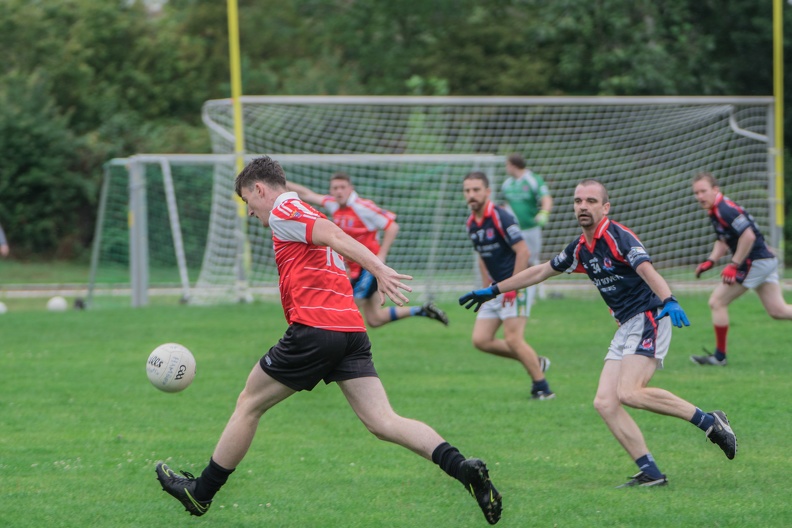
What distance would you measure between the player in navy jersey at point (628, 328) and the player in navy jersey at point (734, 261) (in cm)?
395

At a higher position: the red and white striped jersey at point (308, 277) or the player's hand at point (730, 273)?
the red and white striped jersey at point (308, 277)

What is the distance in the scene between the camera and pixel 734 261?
10.7 metres

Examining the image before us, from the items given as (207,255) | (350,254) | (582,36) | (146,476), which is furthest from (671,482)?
(582,36)

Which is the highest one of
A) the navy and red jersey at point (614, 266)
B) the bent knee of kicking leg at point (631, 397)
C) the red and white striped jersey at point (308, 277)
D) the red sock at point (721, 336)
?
the red and white striped jersey at point (308, 277)

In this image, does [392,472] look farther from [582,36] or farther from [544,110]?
[582,36]

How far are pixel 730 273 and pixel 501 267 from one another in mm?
2580

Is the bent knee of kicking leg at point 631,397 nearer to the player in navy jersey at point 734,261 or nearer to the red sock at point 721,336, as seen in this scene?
the player in navy jersey at point 734,261

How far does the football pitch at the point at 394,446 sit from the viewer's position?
6164 millimetres

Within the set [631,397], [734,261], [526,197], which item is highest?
[631,397]

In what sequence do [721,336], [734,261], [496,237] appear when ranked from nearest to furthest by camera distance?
[496,237] → [734,261] → [721,336]

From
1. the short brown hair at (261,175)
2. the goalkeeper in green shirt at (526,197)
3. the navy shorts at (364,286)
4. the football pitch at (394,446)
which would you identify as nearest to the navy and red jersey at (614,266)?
the football pitch at (394,446)

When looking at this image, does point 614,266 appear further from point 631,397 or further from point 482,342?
point 482,342

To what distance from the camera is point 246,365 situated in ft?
39.5

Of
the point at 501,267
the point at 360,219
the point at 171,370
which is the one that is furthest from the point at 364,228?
the point at 171,370
